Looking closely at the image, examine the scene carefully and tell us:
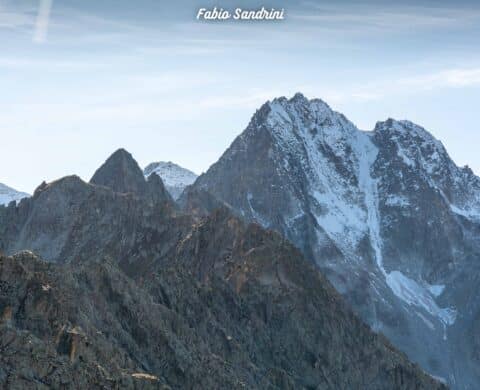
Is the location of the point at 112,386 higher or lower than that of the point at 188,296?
lower

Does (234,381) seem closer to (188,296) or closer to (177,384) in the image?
(177,384)

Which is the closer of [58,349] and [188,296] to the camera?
[58,349]

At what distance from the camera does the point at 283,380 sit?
188 meters

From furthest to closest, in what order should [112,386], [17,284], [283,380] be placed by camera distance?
[283,380]
[17,284]
[112,386]

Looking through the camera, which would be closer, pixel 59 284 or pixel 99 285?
pixel 59 284

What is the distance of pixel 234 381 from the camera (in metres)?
158

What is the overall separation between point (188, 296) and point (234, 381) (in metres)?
41.5

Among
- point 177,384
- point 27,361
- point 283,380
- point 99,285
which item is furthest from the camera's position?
point 283,380

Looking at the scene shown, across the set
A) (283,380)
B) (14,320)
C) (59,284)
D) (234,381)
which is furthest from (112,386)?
(283,380)

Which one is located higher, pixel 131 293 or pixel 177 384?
pixel 131 293

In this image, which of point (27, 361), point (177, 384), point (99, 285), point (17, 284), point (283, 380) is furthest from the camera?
point (283, 380)

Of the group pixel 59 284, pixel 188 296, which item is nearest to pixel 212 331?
pixel 188 296

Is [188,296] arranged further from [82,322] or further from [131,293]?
[82,322]

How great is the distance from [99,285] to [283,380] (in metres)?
39.8
